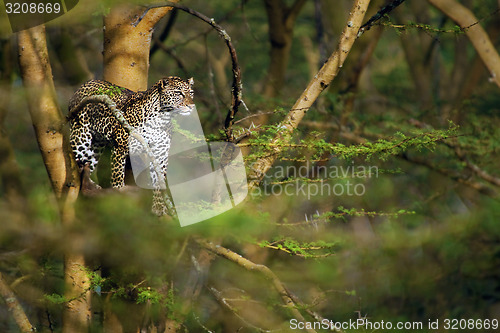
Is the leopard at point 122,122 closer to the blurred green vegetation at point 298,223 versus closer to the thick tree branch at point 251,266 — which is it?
the blurred green vegetation at point 298,223

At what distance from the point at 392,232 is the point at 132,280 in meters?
4.31

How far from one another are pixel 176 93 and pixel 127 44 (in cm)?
95

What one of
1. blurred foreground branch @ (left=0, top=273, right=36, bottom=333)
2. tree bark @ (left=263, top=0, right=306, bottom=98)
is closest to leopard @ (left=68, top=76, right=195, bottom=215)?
blurred foreground branch @ (left=0, top=273, right=36, bottom=333)

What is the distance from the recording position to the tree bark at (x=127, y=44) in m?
4.67

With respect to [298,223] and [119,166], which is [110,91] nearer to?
[119,166]

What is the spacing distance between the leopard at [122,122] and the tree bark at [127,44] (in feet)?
1.10

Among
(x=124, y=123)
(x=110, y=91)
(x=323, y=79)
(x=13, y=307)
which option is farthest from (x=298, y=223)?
(x=13, y=307)

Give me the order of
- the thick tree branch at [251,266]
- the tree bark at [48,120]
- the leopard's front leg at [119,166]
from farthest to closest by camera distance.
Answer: the thick tree branch at [251,266] → the tree bark at [48,120] → the leopard's front leg at [119,166]

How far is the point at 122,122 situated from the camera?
3828 millimetres

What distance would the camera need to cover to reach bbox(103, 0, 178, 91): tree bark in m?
4.67

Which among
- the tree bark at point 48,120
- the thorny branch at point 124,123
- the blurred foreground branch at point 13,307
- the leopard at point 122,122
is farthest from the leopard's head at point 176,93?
the blurred foreground branch at point 13,307

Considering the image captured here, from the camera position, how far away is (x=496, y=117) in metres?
9.45

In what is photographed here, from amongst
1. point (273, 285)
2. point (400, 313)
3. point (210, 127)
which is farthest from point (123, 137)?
point (400, 313)

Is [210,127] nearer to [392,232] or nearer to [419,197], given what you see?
[392,232]
